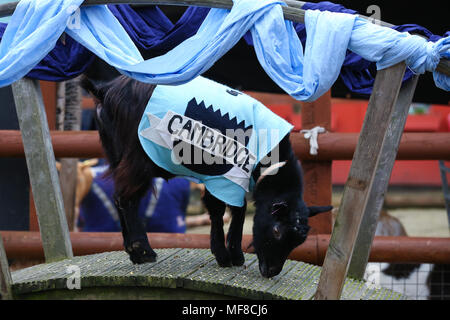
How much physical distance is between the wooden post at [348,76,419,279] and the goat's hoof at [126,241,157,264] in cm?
133

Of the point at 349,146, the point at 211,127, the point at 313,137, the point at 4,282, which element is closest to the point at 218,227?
the point at 211,127

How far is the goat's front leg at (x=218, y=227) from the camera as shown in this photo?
3.58 m

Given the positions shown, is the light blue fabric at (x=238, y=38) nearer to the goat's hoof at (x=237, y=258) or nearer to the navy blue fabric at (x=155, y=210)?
the goat's hoof at (x=237, y=258)

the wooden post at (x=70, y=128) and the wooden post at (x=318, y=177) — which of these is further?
the wooden post at (x=70, y=128)

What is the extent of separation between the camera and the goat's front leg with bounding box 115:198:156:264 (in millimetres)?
3434

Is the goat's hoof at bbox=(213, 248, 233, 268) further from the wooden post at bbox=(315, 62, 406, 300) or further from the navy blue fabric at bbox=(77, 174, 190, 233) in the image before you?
the navy blue fabric at bbox=(77, 174, 190, 233)

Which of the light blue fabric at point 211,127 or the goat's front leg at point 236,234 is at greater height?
the light blue fabric at point 211,127

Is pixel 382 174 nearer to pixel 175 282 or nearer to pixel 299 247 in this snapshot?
pixel 299 247

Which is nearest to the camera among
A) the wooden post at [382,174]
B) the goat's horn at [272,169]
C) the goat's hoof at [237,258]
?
the goat's horn at [272,169]

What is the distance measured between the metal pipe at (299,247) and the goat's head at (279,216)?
122cm

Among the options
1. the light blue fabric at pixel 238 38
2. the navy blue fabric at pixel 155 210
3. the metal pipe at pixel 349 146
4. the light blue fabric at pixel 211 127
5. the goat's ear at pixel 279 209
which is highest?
the light blue fabric at pixel 238 38

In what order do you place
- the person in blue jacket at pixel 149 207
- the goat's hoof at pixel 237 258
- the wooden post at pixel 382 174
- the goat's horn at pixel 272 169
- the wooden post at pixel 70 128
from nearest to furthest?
the goat's horn at pixel 272 169 < the wooden post at pixel 382 174 < the goat's hoof at pixel 237 258 < the wooden post at pixel 70 128 < the person in blue jacket at pixel 149 207

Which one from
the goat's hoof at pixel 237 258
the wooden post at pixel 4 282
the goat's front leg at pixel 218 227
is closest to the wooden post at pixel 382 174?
the goat's hoof at pixel 237 258
